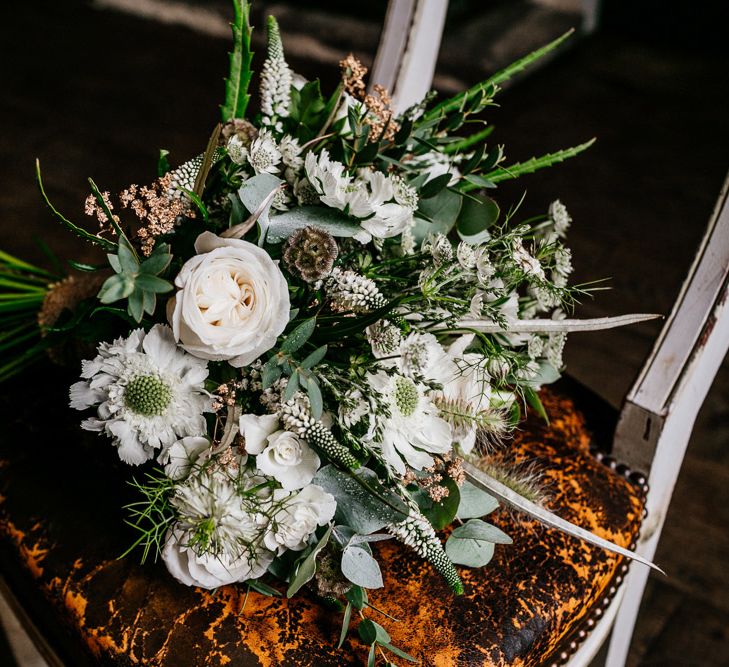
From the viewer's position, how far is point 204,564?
608 millimetres

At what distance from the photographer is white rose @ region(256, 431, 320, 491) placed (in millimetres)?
589

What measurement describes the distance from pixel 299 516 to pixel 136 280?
0.23 m

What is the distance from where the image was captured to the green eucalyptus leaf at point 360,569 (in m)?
0.62

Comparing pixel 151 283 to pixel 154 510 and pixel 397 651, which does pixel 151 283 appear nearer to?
pixel 154 510

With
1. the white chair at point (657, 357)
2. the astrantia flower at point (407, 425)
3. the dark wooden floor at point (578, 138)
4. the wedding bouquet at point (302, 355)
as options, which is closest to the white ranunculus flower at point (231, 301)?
the wedding bouquet at point (302, 355)

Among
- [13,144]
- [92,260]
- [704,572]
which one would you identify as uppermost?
[13,144]

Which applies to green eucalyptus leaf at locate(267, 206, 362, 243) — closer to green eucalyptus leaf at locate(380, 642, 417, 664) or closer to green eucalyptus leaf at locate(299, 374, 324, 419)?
green eucalyptus leaf at locate(299, 374, 324, 419)

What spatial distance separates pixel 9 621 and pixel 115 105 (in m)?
2.22

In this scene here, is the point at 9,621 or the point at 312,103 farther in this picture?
the point at 9,621

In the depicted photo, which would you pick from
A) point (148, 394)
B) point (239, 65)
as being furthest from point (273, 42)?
point (148, 394)

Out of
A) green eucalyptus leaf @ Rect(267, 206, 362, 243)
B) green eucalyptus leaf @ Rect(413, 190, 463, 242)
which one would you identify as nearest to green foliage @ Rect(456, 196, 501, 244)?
green eucalyptus leaf @ Rect(413, 190, 463, 242)

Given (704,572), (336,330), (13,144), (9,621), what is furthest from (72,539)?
(13,144)

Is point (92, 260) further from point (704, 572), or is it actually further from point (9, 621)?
point (704, 572)

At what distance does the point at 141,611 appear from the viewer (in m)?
0.65
